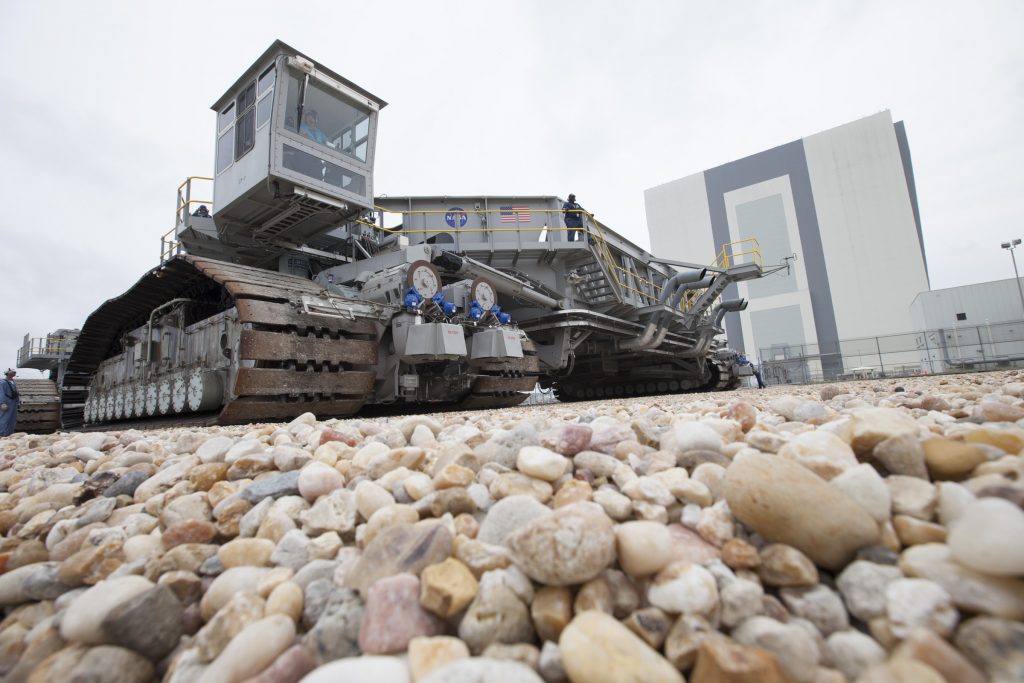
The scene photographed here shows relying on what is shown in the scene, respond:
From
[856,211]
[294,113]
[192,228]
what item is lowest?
[192,228]

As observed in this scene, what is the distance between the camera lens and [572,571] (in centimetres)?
85

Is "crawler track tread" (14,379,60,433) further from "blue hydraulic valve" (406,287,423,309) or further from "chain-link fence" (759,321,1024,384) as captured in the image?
"chain-link fence" (759,321,1024,384)

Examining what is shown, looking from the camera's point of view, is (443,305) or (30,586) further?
(443,305)

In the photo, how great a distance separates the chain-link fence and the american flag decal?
553 inches

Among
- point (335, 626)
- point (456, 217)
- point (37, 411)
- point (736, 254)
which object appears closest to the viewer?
point (335, 626)

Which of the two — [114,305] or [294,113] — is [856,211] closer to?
[294,113]

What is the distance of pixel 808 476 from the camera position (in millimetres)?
937

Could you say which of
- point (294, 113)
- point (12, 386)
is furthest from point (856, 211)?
point (12, 386)

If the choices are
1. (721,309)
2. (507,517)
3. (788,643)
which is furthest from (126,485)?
(721,309)

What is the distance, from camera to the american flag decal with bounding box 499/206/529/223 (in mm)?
11789

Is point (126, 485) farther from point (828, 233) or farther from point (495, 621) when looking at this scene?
point (828, 233)

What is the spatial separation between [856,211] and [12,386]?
3558 cm

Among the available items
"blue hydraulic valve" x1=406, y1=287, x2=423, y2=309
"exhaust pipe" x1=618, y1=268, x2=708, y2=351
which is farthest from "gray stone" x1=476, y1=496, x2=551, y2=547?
"exhaust pipe" x1=618, y1=268, x2=708, y2=351

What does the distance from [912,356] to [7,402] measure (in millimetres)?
29806
